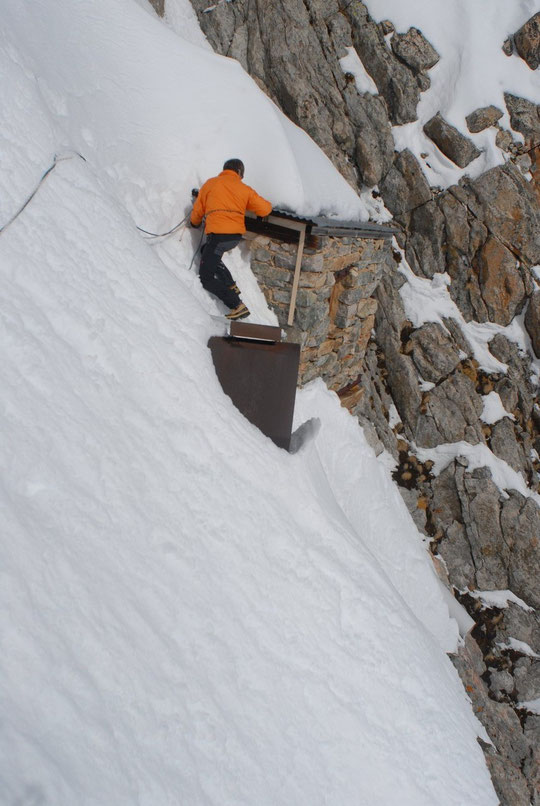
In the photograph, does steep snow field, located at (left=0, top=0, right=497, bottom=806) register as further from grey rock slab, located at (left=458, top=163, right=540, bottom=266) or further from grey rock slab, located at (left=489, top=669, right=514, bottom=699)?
grey rock slab, located at (left=458, top=163, right=540, bottom=266)

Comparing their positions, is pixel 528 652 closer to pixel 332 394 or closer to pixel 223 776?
pixel 332 394

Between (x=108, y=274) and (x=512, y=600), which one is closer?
(x=108, y=274)

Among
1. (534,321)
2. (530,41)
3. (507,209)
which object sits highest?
(530,41)

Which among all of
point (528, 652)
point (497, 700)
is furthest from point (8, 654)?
point (528, 652)

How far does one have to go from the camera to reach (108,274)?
3660mm

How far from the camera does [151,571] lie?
2.38 m

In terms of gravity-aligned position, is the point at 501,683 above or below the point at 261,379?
below

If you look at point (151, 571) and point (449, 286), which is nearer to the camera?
point (151, 571)

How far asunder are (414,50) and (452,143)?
278cm

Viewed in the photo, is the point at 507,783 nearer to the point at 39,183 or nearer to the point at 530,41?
the point at 39,183

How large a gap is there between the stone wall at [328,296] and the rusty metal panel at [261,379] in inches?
90.4

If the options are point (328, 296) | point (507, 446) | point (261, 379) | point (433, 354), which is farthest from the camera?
point (433, 354)

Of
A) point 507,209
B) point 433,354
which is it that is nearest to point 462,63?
point 507,209

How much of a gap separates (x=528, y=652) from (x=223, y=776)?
9.60 meters
